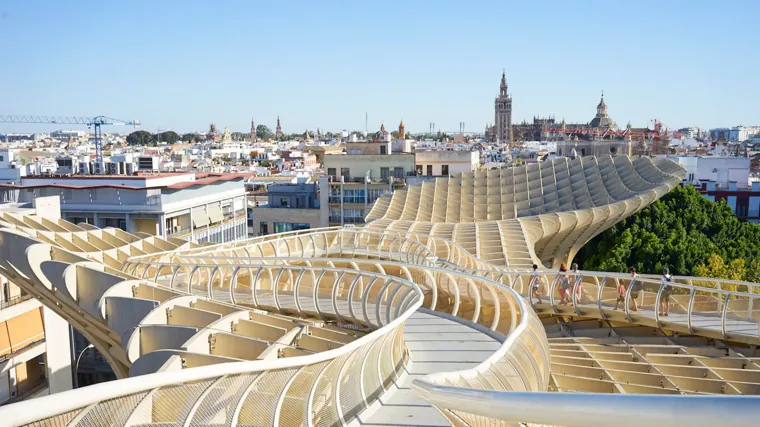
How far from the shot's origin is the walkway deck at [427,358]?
24.8ft

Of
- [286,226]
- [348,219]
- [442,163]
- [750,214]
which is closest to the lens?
[348,219]

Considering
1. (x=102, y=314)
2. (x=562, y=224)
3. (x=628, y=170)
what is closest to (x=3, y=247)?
(x=102, y=314)

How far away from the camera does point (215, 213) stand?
3659 cm

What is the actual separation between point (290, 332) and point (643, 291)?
915 cm

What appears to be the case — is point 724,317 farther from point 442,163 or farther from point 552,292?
point 442,163

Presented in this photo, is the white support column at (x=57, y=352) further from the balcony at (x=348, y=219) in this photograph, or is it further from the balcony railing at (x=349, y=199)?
the balcony railing at (x=349, y=199)

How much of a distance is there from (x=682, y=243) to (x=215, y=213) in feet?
74.9

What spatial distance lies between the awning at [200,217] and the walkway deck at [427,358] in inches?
942

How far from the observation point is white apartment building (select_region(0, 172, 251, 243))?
105 ft

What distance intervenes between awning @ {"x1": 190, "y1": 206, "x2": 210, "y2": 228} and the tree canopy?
1966cm

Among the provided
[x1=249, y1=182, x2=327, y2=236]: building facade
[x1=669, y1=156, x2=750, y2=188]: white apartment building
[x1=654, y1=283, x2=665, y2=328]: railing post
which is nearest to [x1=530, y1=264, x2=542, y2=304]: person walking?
[x1=654, y1=283, x2=665, y2=328]: railing post

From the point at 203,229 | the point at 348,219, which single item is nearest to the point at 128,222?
the point at 203,229

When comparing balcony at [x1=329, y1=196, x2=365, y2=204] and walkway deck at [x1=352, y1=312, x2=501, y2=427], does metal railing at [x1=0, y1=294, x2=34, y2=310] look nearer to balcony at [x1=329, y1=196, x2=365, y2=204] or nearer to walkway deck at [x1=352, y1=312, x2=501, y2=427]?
Result: walkway deck at [x1=352, y1=312, x2=501, y2=427]

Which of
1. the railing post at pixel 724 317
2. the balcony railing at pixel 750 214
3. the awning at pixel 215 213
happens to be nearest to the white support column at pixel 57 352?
the awning at pixel 215 213
